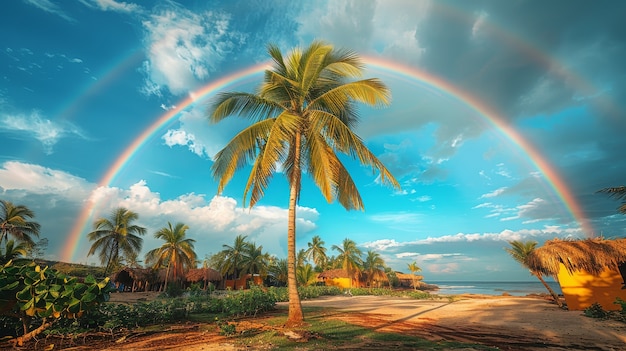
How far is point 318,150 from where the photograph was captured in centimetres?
945

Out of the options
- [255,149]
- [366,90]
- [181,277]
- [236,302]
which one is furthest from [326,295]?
[366,90]

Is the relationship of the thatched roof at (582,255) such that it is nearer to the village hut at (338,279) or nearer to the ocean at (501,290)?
the village hut at (338,279)

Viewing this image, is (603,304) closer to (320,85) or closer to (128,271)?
(320,85)

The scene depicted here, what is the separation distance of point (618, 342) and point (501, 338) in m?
2.60

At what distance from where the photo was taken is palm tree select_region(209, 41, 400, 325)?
9125 millimetres

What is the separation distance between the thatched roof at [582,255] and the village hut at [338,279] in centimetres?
3162

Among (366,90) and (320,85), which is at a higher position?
(320,85)

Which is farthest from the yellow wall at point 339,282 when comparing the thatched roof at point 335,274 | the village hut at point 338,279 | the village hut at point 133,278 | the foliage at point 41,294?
the foliage at point 41,294

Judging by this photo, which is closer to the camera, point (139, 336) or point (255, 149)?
point (139, 336)

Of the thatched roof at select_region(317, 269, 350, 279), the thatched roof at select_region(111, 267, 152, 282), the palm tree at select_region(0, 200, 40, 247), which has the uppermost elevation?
the palm tree at select_region(0, 200, 40, 247)

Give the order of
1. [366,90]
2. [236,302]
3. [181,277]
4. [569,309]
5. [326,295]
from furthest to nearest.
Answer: [181,277], [326,295], [569,309], [236,302], [366,90]

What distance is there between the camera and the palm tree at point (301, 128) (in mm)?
9125

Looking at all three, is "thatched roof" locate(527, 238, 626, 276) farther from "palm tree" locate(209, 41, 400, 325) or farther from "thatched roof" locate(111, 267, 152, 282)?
"thatched roof" locate(111, 267, 152, 282)

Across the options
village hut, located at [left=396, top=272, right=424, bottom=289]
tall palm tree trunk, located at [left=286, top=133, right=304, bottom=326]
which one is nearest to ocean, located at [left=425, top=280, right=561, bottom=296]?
village hut, located at [left=396, top=272, right=424, bottom=289]
